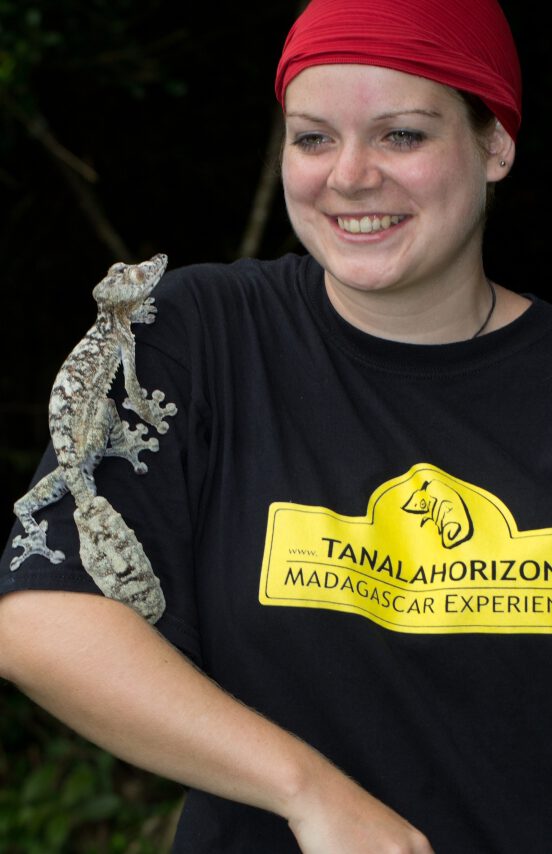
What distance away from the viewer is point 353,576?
1871 millimetres

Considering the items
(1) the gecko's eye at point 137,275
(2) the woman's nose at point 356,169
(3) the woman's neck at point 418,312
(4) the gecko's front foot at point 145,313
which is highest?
(2) the woman's nose at point 356,169

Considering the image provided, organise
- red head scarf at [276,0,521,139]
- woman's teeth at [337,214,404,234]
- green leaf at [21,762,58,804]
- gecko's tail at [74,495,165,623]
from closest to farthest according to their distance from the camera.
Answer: gecko's tail at [74,495,165,623] < red head scarf at [276,0,521,139] < woman's teeth at [337,214,404,234] < green leaf at [21,762,58,804]

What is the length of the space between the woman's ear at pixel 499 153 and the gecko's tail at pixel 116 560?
92 cm

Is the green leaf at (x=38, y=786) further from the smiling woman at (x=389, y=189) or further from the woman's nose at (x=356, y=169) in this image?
the woman's nose at (x=356, y=169)

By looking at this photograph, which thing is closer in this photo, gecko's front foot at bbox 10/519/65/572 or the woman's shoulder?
gecko's front foot at bbox 10/519/65/572

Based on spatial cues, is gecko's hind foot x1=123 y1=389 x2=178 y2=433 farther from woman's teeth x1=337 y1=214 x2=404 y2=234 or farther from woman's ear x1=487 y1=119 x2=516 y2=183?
woman's ear x1=487 y1=119 x2=516 y2=183

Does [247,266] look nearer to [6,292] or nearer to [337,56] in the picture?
[337,56]

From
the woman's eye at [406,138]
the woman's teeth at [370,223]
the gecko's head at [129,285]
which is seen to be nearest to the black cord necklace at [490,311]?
the woman's teeth at [370,223]

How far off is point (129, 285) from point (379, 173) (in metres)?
0.52

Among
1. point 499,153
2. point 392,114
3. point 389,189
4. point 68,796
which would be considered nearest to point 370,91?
point 392,114

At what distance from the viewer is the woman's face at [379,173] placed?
186 centimetres

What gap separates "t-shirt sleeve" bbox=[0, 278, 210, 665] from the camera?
1791 millimetres

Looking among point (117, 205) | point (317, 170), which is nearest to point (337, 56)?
point (317, 170)

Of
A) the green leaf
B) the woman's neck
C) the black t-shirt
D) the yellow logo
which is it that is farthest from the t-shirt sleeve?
the green leaf
